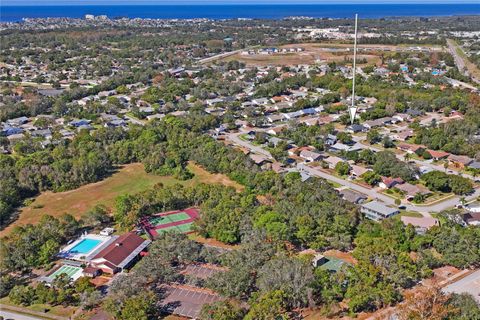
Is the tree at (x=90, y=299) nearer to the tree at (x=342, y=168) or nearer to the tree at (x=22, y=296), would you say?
the tree at (x=22, y=296)

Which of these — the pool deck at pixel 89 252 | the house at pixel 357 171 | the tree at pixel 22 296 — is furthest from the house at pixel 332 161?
the tree at pixel 22 296

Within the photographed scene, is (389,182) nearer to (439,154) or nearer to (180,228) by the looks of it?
(439,154)

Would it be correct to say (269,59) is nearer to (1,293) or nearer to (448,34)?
(448,34)

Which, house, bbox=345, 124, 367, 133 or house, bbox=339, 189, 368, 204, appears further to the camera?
house, bbox=345, 124, 367, 133

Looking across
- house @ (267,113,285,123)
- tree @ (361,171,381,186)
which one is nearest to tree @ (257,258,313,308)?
tree @ (361,171,381,186)

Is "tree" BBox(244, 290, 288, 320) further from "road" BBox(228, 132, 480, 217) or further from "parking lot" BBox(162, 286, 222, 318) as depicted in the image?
"road" BBox(228, 132, 480, 217)

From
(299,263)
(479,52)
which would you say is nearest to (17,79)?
(299,263)
